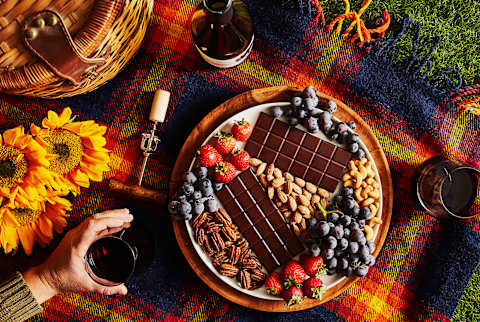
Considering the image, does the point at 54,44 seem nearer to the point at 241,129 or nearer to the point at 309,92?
the point at 241,129

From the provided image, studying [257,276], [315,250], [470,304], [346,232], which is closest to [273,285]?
[257,276]

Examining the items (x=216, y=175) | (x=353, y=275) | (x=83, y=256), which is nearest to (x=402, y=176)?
(x=353, y=275)

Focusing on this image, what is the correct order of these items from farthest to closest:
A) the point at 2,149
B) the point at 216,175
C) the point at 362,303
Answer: the point at 362,303, the point at 216,175, the point at 2,149

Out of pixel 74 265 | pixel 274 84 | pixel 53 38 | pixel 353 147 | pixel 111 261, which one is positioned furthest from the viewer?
pixel 274 84

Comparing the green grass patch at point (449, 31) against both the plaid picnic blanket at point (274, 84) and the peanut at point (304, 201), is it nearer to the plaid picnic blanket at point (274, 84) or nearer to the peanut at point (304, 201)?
the plaid picnic blanket at point (274, 84)

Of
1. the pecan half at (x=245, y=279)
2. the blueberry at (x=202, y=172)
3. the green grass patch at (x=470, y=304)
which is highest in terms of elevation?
the blueberry at (x=202, y=172)

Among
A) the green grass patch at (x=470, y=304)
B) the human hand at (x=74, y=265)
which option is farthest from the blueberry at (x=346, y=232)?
the human hand at (x=74, y=265)

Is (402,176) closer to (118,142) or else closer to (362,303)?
(362,303)
